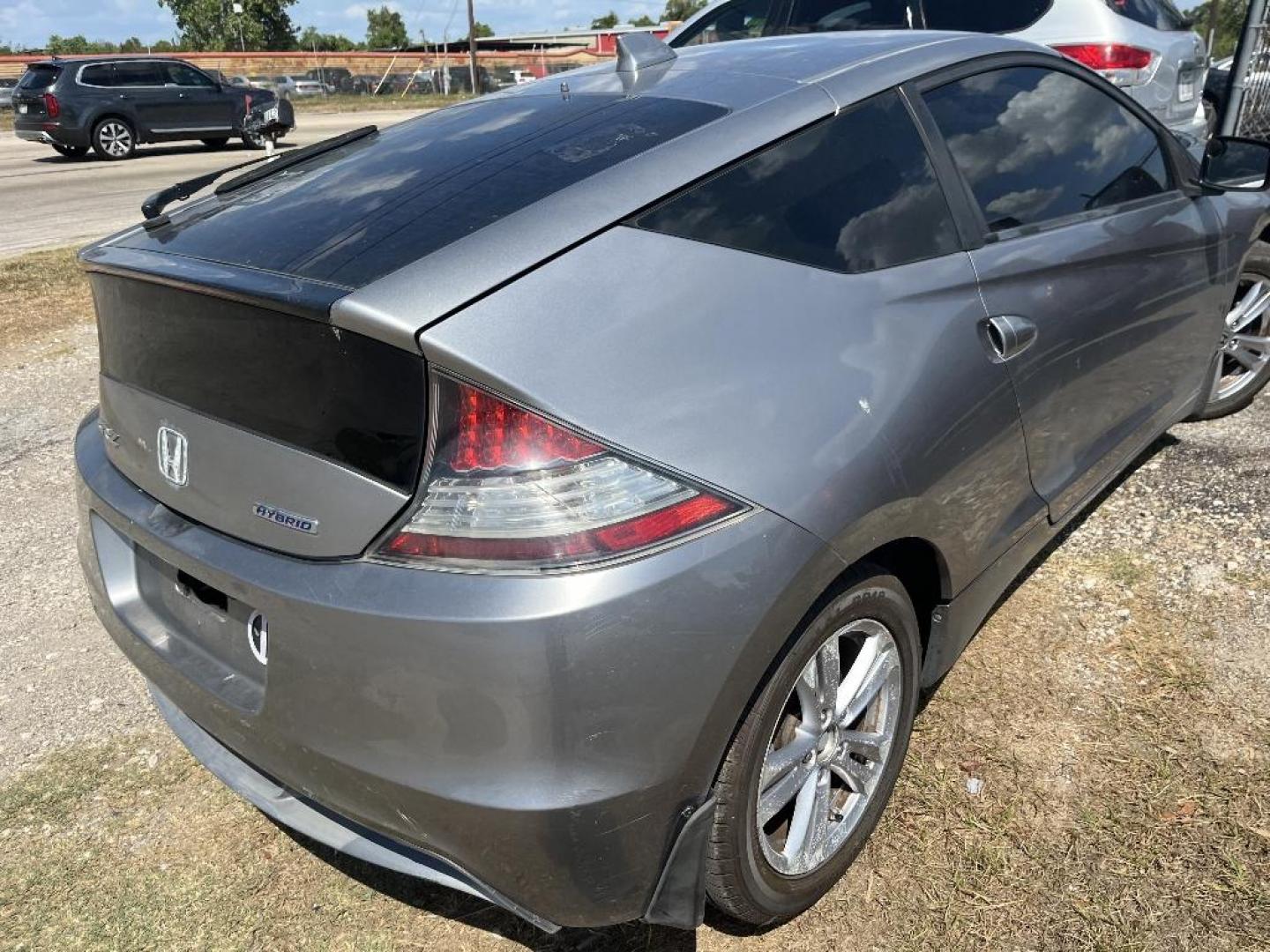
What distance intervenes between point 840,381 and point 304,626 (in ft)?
3.37

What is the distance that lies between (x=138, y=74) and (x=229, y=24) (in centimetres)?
7041

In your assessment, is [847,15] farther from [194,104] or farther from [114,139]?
[194,104]

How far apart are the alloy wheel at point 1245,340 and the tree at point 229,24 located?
8518 cm

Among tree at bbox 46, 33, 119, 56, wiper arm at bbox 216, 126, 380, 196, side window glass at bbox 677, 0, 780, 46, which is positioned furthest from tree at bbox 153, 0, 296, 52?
wiper arm at bbox 216, 126, 380, 196

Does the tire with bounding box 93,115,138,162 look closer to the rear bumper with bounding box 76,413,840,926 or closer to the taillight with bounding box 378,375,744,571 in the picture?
the rear bumper with bounding box 76,413,840,926

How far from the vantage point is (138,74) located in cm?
1916

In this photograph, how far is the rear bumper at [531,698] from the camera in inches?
63.2

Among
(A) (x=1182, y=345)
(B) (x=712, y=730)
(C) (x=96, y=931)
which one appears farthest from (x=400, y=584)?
(A) (x=1182, y=345)

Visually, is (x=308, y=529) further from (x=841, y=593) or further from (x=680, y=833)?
(x=841, y=593)

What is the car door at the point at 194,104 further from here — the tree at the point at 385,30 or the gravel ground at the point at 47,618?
the tree at the point at 385,30

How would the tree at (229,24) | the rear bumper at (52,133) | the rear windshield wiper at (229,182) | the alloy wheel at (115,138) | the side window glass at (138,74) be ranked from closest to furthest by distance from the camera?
the rear windshield wiper at (229,182), the rear bumper at (52,133), the alloy wheel at (115,138), the side window glass at (138,74), the tree at (229,24)

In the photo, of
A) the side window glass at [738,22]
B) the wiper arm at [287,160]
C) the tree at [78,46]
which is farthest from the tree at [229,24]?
the wiper arm at [287,160]

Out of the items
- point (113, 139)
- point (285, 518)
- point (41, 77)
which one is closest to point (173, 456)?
point (285, 518)

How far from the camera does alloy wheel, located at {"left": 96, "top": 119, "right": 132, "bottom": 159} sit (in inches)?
727
